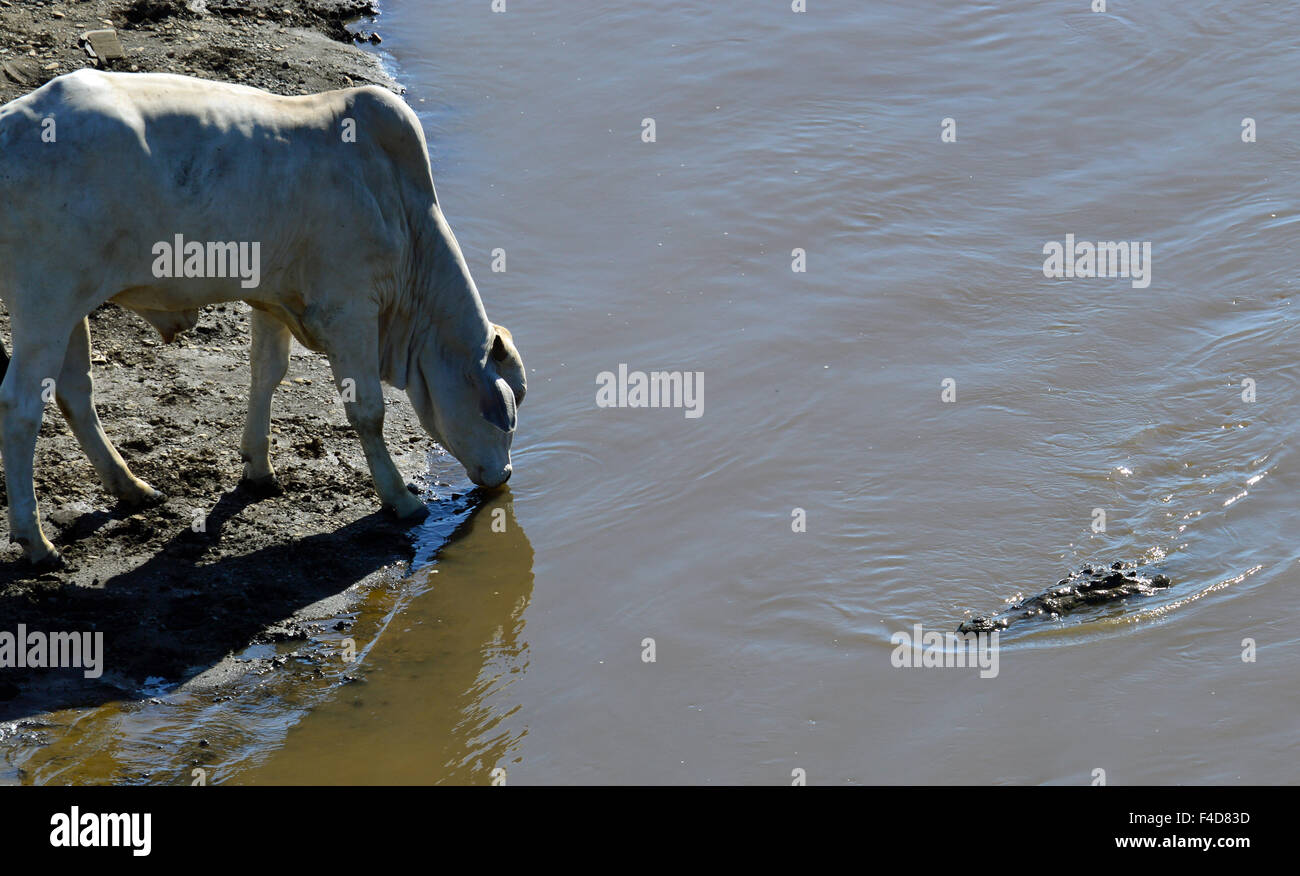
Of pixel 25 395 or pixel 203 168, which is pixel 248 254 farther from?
pixel 25 395

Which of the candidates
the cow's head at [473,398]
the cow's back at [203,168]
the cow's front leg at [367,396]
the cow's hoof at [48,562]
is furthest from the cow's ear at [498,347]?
the cow's hoof at [48,562]

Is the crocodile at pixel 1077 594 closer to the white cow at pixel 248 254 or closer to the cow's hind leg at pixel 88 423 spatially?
the white cow at pixel 248 254

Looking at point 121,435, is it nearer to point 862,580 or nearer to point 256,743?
point 256,743

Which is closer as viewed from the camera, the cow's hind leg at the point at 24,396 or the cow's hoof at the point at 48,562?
the cow's hind leg at the point at 24,396

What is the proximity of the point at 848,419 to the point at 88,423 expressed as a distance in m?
4.30

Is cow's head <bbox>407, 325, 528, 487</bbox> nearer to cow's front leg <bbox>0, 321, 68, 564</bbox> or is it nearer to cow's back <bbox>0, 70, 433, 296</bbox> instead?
cow's back <bbox>0, 70, 433, 296</bbox>

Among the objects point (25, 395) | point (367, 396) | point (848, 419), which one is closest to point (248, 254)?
point (367, 396)

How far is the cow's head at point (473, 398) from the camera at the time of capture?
809cm

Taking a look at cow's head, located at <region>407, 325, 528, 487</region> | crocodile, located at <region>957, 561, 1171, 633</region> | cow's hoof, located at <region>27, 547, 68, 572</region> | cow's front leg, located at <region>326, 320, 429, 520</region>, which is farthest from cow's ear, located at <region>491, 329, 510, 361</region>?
crocodile, located at <region>957, 561, 1171, 633</region>

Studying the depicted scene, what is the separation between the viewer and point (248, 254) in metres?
7.11

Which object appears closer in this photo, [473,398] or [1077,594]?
[1077,594]

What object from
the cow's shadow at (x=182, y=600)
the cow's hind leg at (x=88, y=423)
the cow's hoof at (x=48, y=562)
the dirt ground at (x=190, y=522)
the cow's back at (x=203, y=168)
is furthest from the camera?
the cow's hind leg at (x=88, y=423)

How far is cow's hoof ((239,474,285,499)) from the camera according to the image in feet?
26.8

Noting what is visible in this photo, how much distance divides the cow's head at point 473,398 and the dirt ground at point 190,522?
→ 0.58 m
